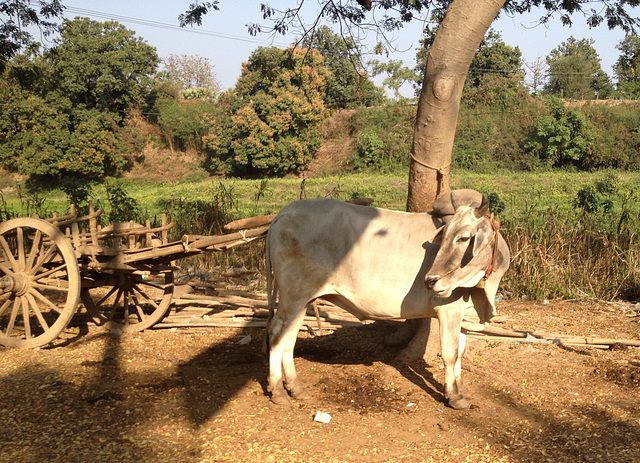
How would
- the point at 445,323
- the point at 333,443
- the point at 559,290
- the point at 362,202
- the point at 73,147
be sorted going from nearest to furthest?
the point at 333,443
the point at 445,323
the point at 362,202
the point at 559,290
the point at 73,147

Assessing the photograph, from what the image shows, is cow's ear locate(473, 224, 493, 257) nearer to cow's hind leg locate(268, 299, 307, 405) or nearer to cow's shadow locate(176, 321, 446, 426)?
cow's shadow locate(176, 321, 446, 426)

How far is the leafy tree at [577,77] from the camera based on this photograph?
34.9 m

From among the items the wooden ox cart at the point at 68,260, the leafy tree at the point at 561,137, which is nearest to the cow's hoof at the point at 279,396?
the wooden ox cart at the point at 68,260

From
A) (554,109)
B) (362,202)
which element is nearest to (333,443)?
(362,202)

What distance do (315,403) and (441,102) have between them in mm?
2748

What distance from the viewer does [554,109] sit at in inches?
1061

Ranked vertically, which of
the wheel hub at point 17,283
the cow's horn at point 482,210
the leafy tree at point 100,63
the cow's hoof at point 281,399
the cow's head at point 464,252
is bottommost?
the cow's hoof at point 281,399

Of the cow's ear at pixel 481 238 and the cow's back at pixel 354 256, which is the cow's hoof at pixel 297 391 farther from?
the cow's ear at pixel 481 238

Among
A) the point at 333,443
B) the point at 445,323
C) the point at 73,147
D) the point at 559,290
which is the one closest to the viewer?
the point at 333,443

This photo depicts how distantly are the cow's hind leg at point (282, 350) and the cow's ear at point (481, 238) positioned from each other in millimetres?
1376

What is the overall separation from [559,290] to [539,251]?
56 cm

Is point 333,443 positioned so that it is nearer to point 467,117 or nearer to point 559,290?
point 559,290

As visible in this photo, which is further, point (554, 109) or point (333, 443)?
point (554, 109)

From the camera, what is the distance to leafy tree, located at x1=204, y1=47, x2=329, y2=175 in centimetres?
2983
